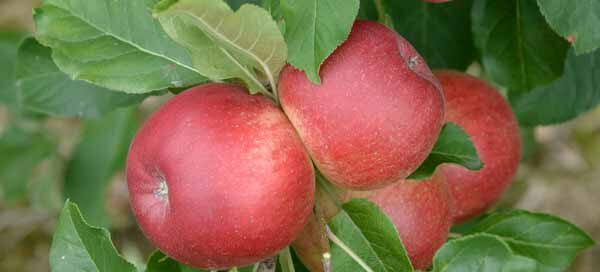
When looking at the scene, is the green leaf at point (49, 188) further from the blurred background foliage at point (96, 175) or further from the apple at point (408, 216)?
the apple at point (408, 216)

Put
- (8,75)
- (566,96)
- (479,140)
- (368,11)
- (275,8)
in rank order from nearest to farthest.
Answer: (275,8)
(479,140)
(368,11)
(566,96)
(8,75)

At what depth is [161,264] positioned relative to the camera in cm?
144

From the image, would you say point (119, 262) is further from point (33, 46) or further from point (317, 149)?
point (33, 46)

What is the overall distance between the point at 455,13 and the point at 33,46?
0.81m

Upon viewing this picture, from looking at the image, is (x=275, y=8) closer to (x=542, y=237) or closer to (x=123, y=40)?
(x=123, y=40)

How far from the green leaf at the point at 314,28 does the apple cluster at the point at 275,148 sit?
1.5 inches

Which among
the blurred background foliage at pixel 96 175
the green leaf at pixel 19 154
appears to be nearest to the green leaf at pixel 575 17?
the blurred background foliage at pixel 96 175

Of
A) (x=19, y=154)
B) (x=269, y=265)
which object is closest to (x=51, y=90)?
(x=269, y=265)

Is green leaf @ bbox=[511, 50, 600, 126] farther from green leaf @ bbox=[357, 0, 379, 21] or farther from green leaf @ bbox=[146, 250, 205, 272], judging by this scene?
green leaf @ bbox=[146, 250, 205, 272]

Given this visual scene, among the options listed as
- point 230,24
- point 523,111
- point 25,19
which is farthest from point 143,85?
point 25,19

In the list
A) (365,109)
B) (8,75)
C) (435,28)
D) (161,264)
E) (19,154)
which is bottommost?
(19,154)

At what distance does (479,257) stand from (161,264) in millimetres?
508

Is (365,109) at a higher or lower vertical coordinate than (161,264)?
higher

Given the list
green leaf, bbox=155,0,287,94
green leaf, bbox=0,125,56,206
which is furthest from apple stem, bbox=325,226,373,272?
green leaf, bbox=0,125,56,206
